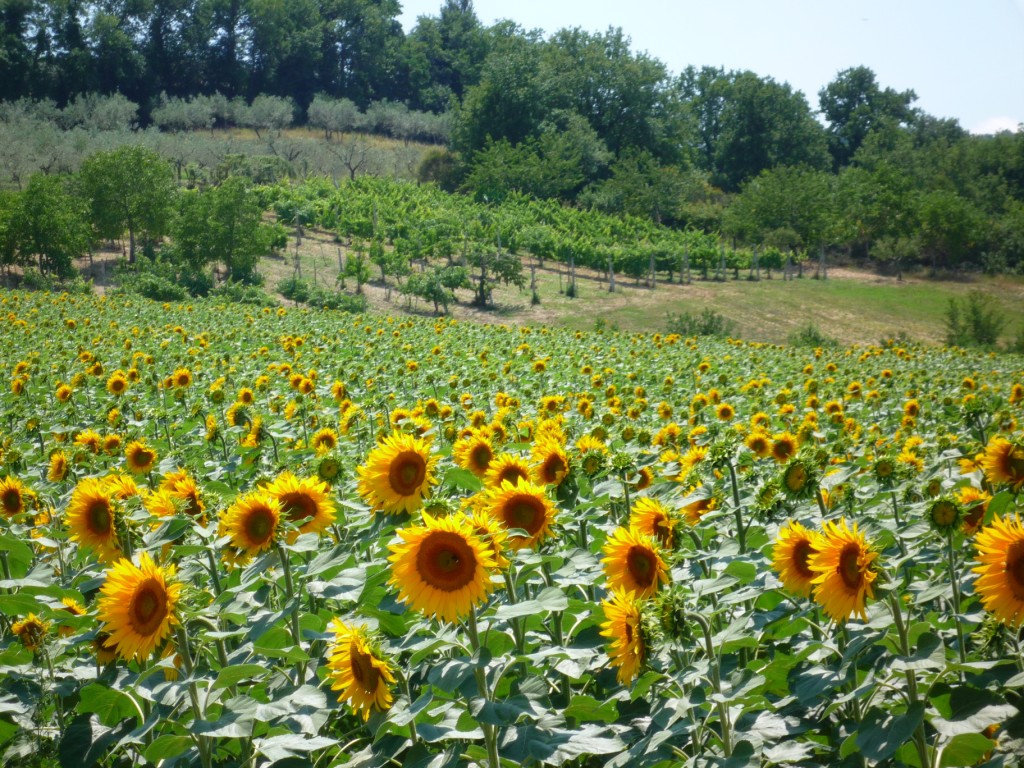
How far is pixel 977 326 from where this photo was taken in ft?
83.2

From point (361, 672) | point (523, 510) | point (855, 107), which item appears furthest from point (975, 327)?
point (855, 107)

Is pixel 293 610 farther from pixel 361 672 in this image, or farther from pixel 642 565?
pixel 642 565

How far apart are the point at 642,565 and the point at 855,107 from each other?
3619 inches

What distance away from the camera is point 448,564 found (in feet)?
6.04

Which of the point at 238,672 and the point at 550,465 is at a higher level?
the point at 550,465

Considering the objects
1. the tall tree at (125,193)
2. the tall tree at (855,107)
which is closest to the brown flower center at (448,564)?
the tall tree at (125,193)

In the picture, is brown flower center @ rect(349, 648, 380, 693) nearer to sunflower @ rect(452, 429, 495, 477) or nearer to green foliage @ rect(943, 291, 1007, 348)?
sunflower @ rect(452, 429, 495, 477)

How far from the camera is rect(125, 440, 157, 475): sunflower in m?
3.80

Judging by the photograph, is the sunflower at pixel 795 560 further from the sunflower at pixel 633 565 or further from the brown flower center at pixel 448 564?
the brown flower center at pixel 448 564

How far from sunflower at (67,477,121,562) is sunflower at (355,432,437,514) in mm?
711

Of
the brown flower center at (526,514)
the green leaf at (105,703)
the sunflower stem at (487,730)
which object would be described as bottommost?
the green leaf at (105,703)

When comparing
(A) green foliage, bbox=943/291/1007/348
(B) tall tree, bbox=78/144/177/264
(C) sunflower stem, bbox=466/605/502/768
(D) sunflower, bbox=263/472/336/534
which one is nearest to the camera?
(C) sunflower stem, bbox=466/605/502/768

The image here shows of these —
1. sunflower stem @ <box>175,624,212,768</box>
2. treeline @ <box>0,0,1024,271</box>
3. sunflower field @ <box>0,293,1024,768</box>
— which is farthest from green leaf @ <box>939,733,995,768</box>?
treeline @ <box>0,0,1024,271</box>

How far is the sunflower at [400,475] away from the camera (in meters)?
2.42
